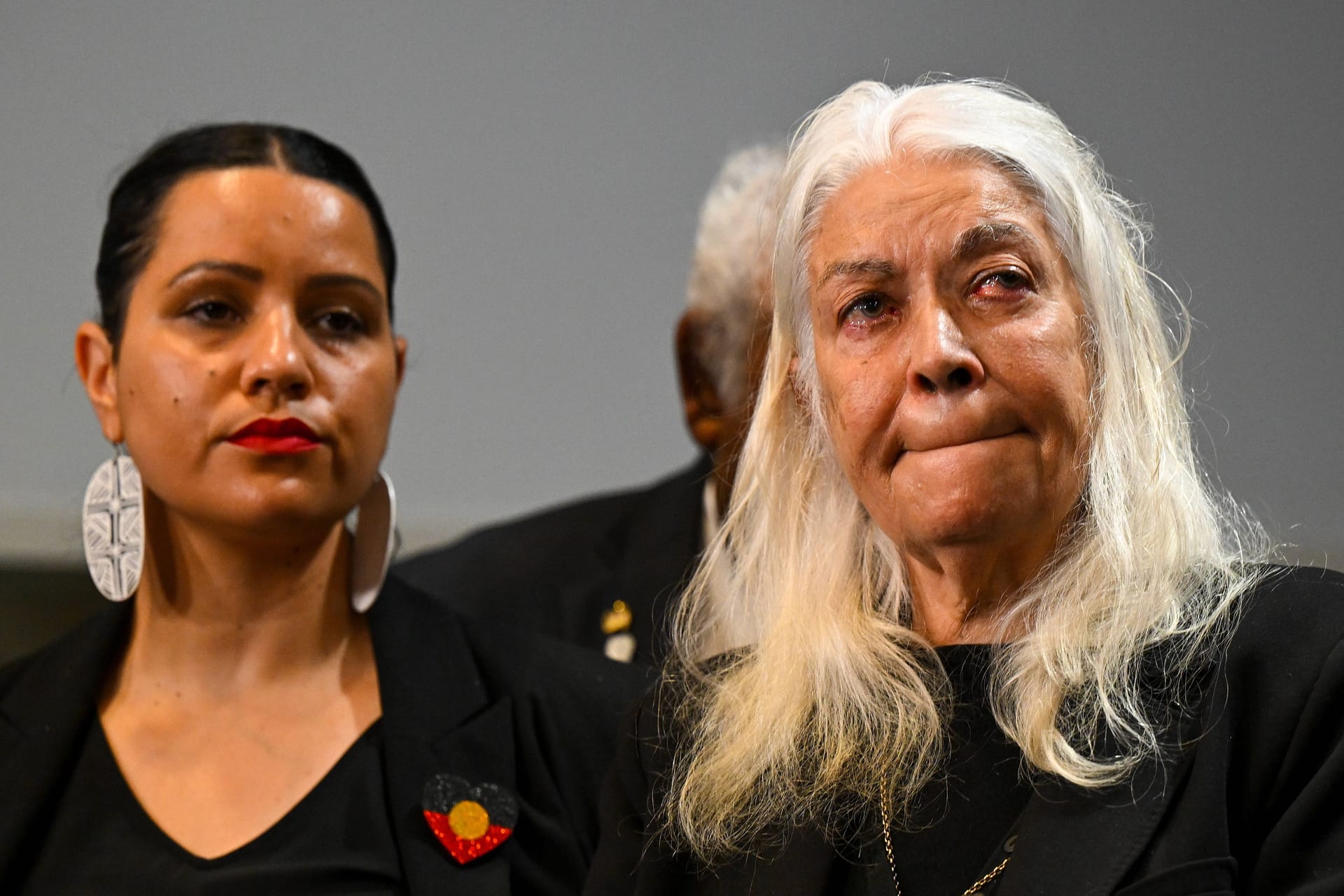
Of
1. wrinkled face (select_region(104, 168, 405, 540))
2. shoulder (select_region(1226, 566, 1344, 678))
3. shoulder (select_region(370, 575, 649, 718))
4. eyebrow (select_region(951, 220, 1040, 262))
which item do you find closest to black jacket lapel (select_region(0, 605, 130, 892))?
wrinkled face (select_region(104, 168, 405, 540))

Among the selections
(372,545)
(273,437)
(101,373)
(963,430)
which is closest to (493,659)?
(372,545)

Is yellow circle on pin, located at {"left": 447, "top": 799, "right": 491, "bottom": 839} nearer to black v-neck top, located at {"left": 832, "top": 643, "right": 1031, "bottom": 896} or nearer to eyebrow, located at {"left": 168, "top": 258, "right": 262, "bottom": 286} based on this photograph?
black v-neck top, located at {"left": 832, "top": 643, "right": 1031, "bottom": 896}

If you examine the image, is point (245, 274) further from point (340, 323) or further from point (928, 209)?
point (928, 209)

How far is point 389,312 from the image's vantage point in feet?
8.14

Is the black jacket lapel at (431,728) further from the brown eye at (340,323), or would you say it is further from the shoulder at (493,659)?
the brown eye at (340,323)

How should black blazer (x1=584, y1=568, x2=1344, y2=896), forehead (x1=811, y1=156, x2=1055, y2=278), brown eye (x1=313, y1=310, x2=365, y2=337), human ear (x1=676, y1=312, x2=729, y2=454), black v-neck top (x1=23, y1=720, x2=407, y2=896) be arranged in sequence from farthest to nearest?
human ear (x1=676, y1=312, x2=729, y2=454) → brown eye (x1=313, y1=310, x2=365, y2=337) → black v-neck top (x1=23, y1=720, x2=407, y2=896) → forehead (x1=811, y1=156, x2=1055, y2=278) → black blazer (x1=584, y1=568, x2=1344, y2=896)

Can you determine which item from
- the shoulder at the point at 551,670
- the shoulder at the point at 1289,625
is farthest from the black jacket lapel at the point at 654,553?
the shoulder at the point at 1289,625

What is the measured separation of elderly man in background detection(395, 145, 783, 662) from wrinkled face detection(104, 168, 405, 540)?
2.55 feet

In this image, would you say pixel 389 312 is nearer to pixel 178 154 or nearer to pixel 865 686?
pixel 178 154

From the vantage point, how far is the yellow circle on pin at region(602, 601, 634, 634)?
3.09 m

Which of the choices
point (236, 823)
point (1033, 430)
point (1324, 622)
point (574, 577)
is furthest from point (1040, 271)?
point (574, 577)

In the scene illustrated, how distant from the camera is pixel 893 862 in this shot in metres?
1.70

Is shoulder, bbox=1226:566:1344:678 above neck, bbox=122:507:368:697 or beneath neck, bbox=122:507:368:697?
above

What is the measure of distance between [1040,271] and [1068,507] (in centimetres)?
25
